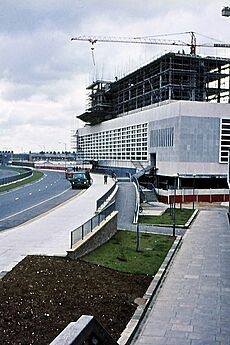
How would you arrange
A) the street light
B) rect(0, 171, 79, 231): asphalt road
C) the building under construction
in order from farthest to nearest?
the building under construction < the street light < rect(0, 171, 79, 231): asphalt road

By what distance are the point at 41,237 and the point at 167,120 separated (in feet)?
151

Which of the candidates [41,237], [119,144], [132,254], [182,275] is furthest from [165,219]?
[119,144]

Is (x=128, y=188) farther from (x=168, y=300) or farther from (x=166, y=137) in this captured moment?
(x=168, y=300)

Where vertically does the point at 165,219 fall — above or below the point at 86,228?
below

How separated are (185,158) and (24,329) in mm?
52524

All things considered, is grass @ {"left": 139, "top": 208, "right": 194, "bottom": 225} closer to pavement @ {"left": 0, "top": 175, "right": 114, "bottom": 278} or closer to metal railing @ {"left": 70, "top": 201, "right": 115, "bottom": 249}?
pavement @ {"left": 0, "top": 175, "right": 114, "bottom": 278}

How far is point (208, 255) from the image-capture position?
18359 mm

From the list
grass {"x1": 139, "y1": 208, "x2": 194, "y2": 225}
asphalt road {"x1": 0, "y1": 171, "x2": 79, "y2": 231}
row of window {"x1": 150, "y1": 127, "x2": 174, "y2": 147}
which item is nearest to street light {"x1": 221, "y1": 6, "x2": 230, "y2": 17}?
grass {"x1": 139, "y1": 208, "x2": 194, "y2": 225}

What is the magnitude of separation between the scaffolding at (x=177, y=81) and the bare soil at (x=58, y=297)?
198 feet

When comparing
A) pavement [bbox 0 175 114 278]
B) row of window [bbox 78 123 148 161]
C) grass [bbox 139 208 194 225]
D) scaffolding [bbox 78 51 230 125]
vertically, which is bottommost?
grass [bbox 139 208 194 225]

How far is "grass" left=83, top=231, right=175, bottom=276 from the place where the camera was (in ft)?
50.9

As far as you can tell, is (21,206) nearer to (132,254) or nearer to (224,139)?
(132,254)

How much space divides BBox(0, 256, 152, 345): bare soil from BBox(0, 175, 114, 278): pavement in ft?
4.04

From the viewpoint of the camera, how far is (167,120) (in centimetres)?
Answer: 6294
